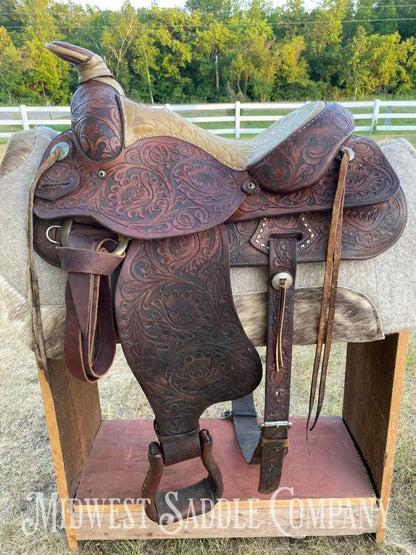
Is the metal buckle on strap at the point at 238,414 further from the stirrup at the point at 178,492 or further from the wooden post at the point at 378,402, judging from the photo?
the stirrup at the point at 178,492

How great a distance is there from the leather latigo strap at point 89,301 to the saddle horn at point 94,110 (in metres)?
0.18

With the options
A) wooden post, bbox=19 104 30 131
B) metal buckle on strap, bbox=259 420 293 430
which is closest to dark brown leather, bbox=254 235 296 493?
metal buckle on strap, bbox=259 420 293 430

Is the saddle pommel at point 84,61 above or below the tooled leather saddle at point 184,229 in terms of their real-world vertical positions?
above

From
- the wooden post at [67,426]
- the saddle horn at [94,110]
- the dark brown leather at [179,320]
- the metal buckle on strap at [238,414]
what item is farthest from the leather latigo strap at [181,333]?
the metal buckle on strap at [238,414]

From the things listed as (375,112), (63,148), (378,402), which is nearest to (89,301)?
(63,148)

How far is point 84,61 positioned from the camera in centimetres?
84

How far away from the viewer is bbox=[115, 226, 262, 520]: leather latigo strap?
31.6 inches

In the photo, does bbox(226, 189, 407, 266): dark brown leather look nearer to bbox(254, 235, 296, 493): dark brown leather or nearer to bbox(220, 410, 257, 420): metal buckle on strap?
bbox(254, 235, 296, 493): dark brown leather

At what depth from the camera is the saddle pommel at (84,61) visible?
82 cm

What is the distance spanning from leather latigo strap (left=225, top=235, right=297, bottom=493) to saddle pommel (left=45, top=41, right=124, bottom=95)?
1.78ft

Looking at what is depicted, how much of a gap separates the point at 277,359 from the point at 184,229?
14.2 inches

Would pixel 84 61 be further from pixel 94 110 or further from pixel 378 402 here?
pixel 378 402

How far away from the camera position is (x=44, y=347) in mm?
864

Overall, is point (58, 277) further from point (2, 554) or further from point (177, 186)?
point (2, 554)
